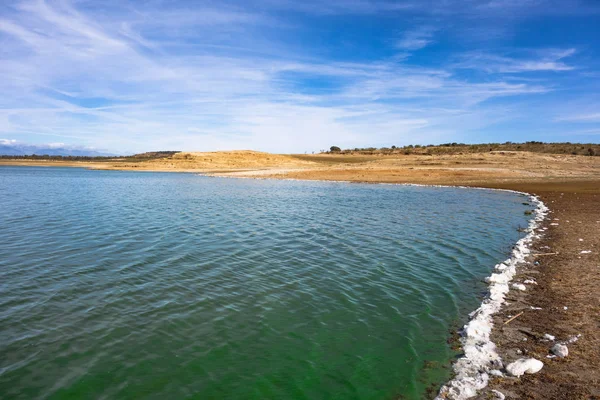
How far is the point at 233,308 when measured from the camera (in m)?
8.86

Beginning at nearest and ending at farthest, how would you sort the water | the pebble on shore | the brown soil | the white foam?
the brown soil → the white foam → the water → the pebble on shore

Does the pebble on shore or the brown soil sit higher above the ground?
the pebble on shore

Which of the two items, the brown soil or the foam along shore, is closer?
the brown soil

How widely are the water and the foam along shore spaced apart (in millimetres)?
321

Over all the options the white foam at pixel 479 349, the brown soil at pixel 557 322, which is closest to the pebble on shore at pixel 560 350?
the brown soil at pixel 557 322

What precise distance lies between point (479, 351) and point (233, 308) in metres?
5.40

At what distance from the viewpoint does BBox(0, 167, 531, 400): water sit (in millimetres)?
6133

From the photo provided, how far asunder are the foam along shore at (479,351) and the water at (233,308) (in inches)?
12.6

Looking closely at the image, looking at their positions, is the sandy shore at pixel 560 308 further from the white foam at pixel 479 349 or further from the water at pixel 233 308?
the water at pixel 233 308

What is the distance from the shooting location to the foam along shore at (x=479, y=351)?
586cm

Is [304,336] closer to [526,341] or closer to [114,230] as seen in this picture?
[526,341]

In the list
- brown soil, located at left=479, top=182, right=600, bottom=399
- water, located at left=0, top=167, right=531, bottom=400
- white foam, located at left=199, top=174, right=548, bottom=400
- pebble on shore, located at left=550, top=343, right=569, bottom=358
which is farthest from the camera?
pebble on shore, located at left=550, top=343, right=569, bottom=358

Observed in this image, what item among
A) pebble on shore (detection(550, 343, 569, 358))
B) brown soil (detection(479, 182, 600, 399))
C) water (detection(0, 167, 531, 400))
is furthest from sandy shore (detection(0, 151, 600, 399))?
water (detection(0, 167, 531, 400))

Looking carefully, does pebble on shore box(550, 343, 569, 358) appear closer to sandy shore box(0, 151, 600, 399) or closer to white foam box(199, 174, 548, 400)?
sandy shore box(0, 151, 600, 399)
